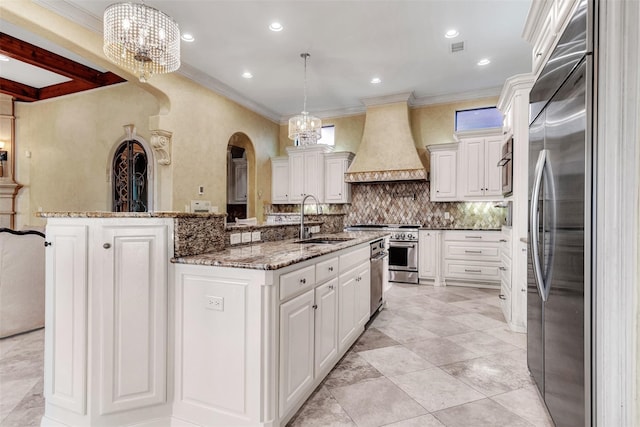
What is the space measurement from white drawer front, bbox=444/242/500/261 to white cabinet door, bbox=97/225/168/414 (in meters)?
4.69

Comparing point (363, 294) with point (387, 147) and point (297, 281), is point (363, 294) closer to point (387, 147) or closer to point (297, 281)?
point (297, 281)

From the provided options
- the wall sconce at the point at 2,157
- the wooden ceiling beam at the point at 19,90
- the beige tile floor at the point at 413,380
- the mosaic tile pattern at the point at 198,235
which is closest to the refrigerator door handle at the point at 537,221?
the beige tile floor at the point at 413,380

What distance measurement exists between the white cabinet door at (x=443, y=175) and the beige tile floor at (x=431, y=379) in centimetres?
240

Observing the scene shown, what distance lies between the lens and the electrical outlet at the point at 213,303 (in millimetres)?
1708

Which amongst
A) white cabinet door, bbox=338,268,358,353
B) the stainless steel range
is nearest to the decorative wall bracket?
white cabinet door, bbox=338,268,358,353

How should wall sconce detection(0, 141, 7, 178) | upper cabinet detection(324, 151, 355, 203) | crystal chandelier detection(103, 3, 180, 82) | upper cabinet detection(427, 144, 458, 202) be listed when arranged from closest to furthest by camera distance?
crystal chandelier detection(103, 3, 180, 82) < upper cabinet detection(427, 144, 458, 202) < wall sconce detection(0, 141, 7, 178) < upper cabinet detection(324, 151, 355, 203)

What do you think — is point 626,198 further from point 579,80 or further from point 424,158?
point 424,158

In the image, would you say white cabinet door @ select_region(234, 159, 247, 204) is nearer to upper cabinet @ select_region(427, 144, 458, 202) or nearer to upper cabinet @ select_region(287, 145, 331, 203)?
upper cabinet @ select_region(287, 145, 331, 203)

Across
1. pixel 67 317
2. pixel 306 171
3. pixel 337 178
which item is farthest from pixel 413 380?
pixel 306 171

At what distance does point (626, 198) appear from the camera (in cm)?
110

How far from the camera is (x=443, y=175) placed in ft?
18.4

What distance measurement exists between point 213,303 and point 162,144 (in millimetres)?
3449

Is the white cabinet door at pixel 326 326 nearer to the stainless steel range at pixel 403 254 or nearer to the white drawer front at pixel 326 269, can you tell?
the white drawer front at pixel 326 269

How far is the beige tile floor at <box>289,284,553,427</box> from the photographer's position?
194cm
